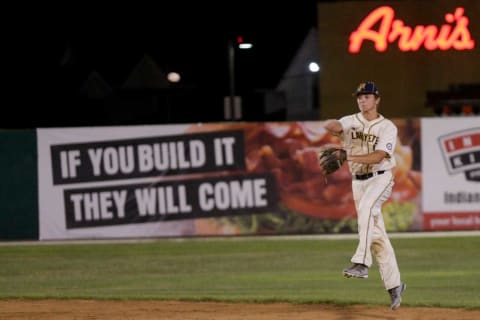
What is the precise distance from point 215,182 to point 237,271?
4.45 m

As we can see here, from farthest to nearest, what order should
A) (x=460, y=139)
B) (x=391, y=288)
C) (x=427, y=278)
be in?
1. (x=460, y=139)
2. (x=427, y=278)
3. (x=391, y=288)

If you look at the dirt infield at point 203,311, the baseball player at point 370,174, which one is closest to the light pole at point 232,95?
the dirt infield at point 203,311

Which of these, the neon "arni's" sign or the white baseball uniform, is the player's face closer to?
the white baseball uniform

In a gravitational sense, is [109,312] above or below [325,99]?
below

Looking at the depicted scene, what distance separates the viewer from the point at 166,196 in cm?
1844

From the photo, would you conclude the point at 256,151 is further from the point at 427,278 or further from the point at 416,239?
the point at 427,278

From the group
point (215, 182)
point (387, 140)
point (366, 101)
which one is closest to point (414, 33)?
point (215, 182)

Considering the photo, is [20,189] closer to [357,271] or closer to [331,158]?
[331,158]

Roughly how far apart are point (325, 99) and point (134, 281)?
23625 mm

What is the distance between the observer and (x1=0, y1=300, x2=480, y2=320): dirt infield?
32.5 ft

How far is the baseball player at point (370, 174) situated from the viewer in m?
9.32

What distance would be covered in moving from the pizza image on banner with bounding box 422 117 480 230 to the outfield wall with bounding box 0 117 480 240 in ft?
Answer: 0.06

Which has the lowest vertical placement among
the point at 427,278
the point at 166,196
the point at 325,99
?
the point at 427,278

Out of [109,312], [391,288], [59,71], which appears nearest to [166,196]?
[109,312]
